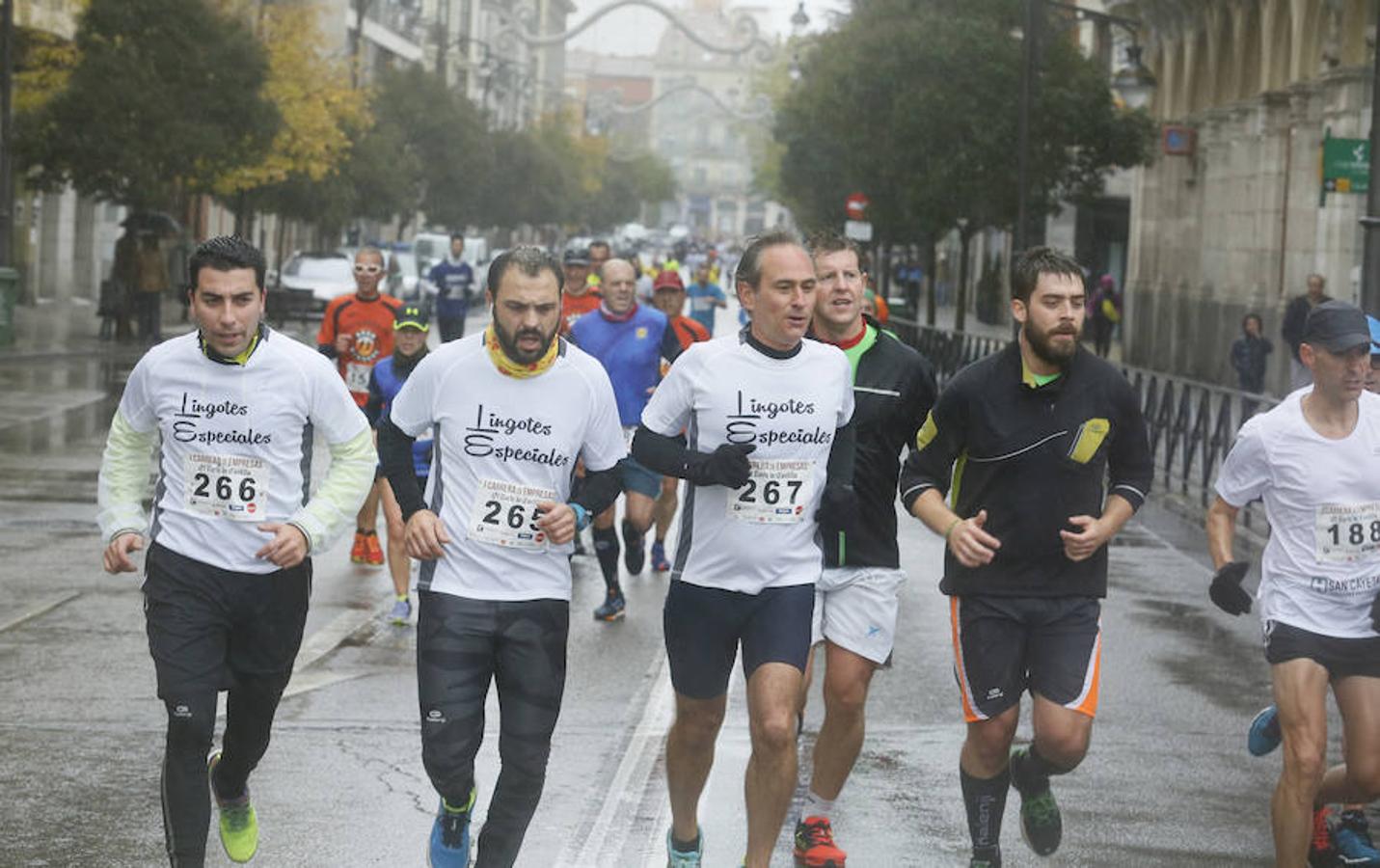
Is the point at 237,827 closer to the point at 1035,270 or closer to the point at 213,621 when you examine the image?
the point at 213,621

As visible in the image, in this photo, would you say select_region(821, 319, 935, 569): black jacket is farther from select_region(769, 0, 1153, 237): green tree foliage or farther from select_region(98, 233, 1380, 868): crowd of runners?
select_region(769, 0, 1153, 237): green tree foliage

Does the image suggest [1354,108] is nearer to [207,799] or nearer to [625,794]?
[625,794]

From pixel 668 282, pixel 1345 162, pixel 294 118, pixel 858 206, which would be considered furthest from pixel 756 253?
pixel 858 206

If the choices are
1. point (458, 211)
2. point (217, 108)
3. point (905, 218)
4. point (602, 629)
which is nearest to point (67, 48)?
point (217, 108)

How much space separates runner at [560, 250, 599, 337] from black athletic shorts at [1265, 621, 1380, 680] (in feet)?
31.2

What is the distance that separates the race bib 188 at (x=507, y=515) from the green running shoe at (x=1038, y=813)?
174 cm

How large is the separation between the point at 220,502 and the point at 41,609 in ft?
20.4

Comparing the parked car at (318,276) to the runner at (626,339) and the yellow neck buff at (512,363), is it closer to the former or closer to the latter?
the runner at (626,339)

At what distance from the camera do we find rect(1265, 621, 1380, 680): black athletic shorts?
7105 mm

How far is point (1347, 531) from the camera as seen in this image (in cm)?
715

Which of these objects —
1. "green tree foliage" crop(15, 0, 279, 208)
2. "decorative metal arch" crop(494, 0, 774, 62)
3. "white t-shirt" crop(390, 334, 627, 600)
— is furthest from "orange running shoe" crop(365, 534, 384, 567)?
"decorative metal arch" crop(494, 0, 774, 62)

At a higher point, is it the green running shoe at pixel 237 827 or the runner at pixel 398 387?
the runner at pixel 398 387

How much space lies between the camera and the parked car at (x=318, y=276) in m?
47.7

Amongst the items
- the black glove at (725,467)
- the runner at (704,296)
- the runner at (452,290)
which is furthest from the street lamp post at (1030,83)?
the black glove at (725,467)
